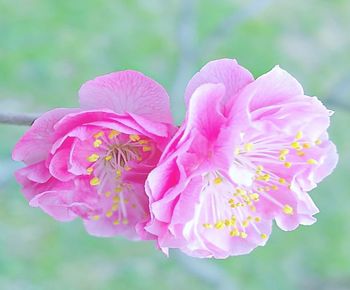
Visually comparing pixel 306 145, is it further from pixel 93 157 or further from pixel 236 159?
pixel 93 157

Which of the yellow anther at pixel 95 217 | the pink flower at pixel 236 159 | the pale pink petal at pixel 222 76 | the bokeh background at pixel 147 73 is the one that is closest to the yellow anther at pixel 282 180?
the pink flower at pixel 236 159

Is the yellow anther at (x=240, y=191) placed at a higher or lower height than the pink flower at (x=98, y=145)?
lower

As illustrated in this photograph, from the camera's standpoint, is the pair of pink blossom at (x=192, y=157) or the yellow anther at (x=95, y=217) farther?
the yellow anther at (x=95, y=217)

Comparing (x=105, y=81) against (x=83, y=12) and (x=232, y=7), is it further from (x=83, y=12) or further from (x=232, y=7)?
(x=232, y=7)

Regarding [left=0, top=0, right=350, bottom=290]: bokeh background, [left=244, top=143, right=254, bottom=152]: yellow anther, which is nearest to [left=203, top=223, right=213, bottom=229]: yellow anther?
[left=244, top=143, right=254, bottom=152]: yellow anther

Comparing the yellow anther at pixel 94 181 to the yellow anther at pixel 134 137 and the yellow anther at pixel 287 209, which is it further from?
the yellow anther at pixel 287 209

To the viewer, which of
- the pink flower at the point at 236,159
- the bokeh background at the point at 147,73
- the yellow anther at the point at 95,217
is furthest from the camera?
the bokeh background at the point at 147,73

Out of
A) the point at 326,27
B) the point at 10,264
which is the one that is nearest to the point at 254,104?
the point at 10,264
